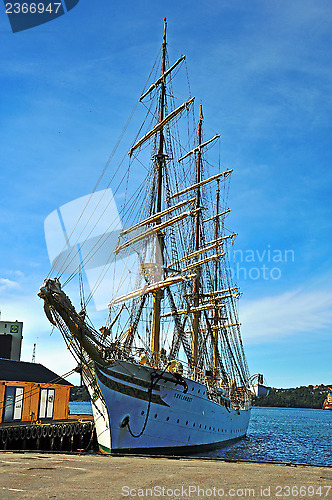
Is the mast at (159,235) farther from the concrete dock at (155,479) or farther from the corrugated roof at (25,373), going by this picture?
the concrete dock at (155,479)

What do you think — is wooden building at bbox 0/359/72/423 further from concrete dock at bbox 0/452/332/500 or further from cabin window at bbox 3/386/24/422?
concrete dock at bbox 0/452/332/500

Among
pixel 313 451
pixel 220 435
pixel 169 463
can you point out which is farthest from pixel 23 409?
pixel 313 451

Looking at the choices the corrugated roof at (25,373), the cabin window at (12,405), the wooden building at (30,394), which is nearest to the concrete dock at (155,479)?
the wooden building at (30,394)

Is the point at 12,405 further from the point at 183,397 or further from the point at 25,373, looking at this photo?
the point at 183,397

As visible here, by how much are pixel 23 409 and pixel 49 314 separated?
11.1m

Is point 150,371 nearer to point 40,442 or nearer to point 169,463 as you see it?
point 40,442

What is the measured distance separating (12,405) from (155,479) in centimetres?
2083

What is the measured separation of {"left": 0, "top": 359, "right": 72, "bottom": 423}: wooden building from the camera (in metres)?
28.2

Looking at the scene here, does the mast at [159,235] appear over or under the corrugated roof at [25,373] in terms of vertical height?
over

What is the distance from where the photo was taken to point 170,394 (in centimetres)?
2636

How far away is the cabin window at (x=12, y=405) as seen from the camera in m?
28.1

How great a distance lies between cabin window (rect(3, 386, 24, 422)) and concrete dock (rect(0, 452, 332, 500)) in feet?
49.6

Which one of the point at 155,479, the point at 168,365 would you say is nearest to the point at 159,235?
the point at 168,365

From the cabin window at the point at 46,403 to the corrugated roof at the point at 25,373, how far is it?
73cm
